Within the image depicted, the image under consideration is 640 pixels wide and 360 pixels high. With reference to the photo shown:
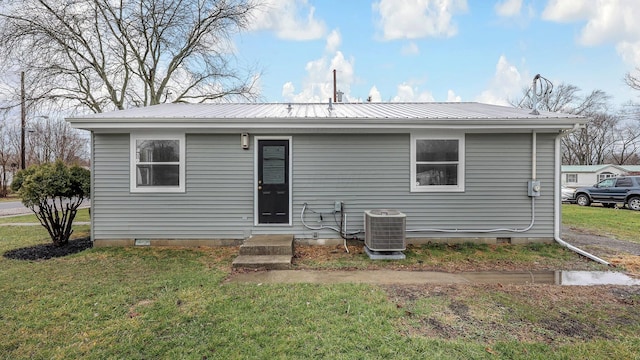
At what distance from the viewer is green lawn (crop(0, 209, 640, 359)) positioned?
2.51m

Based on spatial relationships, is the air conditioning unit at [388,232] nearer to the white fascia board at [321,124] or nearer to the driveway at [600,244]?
the white fascia board at [321,124]

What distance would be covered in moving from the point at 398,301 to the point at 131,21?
15851 millimetres

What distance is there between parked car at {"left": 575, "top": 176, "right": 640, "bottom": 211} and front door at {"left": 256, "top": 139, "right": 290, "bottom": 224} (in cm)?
1584

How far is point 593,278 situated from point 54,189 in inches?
362

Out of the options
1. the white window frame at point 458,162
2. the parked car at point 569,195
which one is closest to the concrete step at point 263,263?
the white window frame at point 458,162

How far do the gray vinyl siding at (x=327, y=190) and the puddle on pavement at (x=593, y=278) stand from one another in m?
1.64

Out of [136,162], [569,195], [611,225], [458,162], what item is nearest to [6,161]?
[136,162]

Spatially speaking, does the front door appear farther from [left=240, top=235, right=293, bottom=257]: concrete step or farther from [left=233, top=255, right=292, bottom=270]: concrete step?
[left=233, top=255, right=292, bottom=270]: concrete step

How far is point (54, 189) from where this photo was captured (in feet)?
18.5

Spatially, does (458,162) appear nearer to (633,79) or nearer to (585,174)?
(633,79)

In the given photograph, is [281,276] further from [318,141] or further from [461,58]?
[461,58]

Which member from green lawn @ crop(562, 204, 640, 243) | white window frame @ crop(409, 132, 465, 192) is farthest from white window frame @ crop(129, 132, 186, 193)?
green lawn @ crop(562, 204, 640, 243)

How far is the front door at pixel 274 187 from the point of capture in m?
6.06

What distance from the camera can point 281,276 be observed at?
4.36 metres
